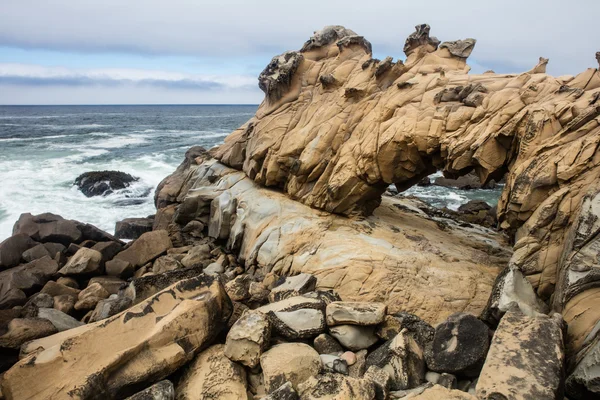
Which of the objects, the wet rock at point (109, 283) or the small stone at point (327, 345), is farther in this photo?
the wet rock at point (109, 283)

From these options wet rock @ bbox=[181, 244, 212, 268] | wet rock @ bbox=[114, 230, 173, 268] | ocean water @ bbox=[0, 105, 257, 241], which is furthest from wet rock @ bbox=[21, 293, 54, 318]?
ocean water @ bbox=[0, 105, 257, 241]

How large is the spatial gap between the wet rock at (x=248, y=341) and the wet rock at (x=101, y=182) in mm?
19190

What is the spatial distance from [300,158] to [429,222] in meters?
4.47

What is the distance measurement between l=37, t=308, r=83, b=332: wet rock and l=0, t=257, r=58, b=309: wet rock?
2039 mm

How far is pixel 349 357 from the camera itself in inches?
273

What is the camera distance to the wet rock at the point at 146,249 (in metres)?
12.7

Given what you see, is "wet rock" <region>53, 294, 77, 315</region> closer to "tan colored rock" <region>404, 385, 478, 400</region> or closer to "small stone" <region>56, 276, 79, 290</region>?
"small stone" <region>56, 276, 79, 290</region>

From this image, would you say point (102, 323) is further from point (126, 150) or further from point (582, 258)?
point (126, 150)

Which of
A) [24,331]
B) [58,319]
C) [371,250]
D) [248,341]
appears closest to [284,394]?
[248,341]

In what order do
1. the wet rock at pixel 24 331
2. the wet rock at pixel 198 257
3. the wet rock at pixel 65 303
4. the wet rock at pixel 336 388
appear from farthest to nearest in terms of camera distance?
the wet rock at pixel 198 257 < the wet rock at pixel 65 303 < the wet rock at pixel 24 331 < the wet rock at pixel 336 388

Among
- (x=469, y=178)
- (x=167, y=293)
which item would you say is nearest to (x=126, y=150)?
(x=469, y=178)

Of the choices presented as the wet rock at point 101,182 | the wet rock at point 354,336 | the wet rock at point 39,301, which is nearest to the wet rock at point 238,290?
the wet rock at point 354,336

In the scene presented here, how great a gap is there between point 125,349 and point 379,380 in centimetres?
371

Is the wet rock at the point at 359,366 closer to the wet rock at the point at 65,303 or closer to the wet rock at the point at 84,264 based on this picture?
the wet rock at the point at 65,303
